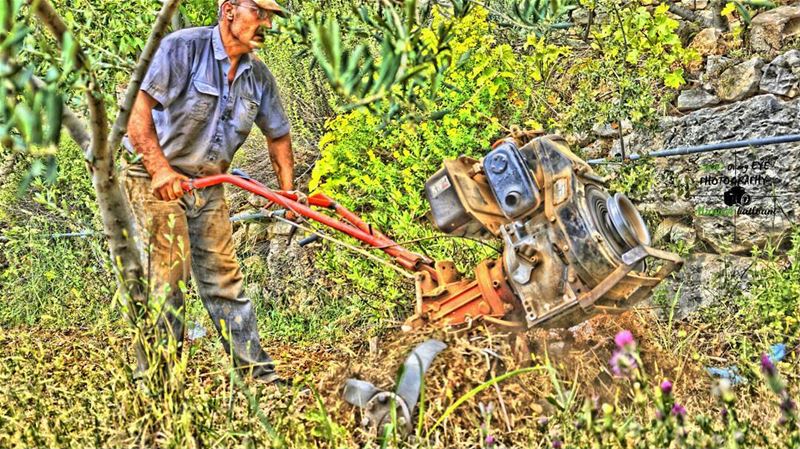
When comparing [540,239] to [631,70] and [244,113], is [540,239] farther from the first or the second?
[631,70]

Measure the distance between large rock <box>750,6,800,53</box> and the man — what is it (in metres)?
3.23

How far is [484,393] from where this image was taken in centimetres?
320

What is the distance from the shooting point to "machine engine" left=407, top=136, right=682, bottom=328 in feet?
10.8

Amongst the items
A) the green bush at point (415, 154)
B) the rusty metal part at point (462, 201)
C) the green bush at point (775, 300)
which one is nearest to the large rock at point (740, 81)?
the green bush at point (775, 300)

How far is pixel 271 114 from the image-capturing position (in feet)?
14.4

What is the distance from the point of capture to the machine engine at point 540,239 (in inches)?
129

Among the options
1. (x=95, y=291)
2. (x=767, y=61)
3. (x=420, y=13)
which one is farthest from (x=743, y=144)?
(x=95, y=291)

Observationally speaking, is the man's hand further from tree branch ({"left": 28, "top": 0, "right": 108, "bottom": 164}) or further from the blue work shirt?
tree branch ({"left": 28, "top": 0, "right": 108, "bottom": 164})

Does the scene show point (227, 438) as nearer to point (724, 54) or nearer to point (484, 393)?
point (484, 393)

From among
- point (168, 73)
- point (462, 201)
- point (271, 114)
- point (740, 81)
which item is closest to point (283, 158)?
point (271, 114)

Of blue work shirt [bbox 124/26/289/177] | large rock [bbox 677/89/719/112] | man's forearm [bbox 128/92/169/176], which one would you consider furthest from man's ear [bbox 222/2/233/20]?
large rock [bbox 677/89/719/112]

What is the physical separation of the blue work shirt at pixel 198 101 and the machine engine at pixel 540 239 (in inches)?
47.0

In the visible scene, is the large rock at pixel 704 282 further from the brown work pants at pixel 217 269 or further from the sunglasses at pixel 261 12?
the sunglasses at pixel 261 12

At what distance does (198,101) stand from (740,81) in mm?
3436
